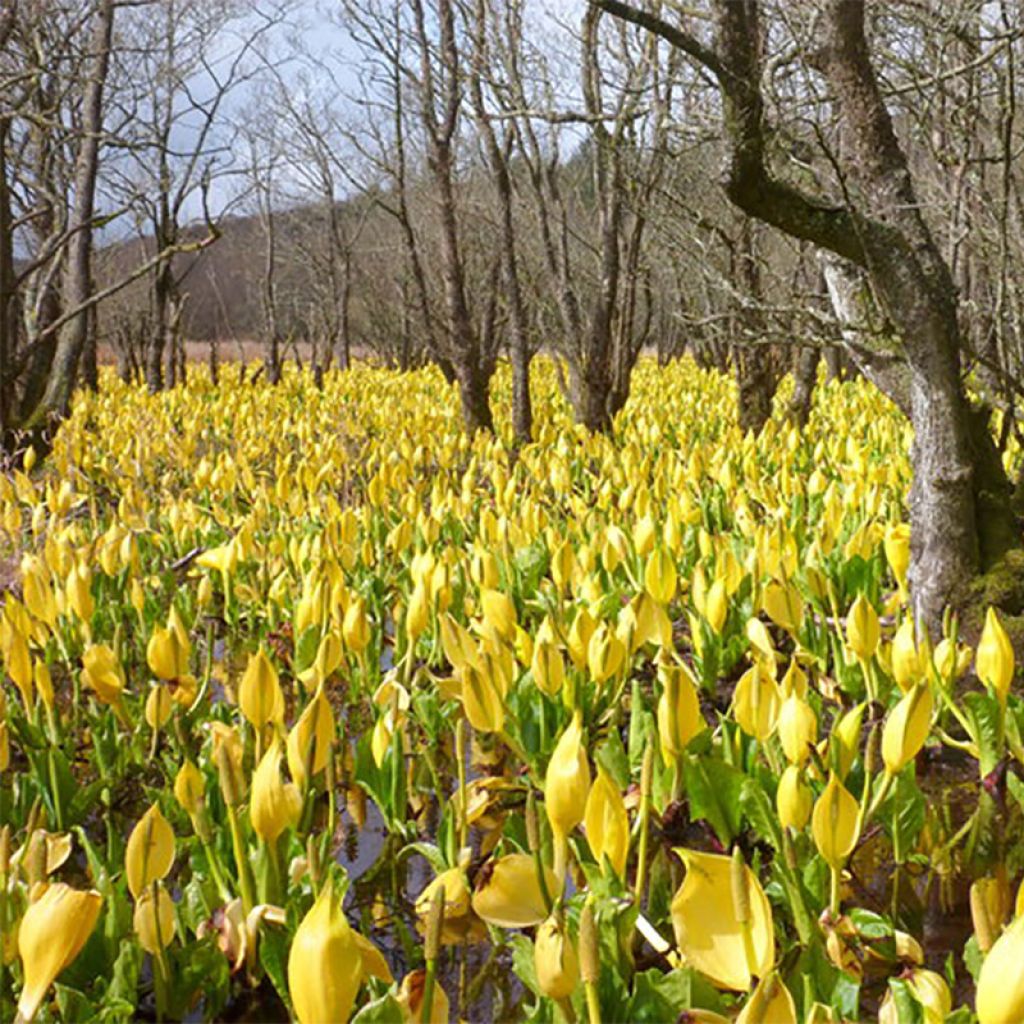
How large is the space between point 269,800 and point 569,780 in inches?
16.3

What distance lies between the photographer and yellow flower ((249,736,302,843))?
5.27 feet

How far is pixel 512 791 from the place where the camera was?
2.57 m

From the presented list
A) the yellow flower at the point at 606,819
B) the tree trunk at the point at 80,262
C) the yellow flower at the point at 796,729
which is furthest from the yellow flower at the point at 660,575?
the tree trunk at the point at 80,262

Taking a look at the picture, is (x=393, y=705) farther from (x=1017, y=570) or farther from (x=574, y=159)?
(x=574, y=159)

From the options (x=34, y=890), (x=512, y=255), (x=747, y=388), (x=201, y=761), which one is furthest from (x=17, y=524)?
(x=747, y=388)

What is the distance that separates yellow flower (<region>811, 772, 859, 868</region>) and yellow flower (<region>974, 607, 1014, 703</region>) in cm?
64

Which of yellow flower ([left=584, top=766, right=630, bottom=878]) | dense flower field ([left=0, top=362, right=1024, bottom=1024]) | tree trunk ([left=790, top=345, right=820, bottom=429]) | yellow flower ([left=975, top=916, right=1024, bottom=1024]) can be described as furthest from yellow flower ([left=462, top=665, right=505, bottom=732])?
tree trunk ([left=790, top=345, right=820, bottom=429])

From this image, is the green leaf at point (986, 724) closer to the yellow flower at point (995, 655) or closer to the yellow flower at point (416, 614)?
the yellow flower at point (995, 655)

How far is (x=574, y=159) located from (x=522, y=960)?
17.5 meters

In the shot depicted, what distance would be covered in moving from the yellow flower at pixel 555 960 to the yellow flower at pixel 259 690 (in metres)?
0.78

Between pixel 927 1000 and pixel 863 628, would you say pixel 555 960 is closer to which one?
pixel 927 1000

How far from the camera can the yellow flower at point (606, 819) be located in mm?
1473

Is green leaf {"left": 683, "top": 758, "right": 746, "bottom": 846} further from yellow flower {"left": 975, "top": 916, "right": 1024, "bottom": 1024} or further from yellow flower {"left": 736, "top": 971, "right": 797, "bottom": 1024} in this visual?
yellow flower {"left": 975, "top": 916, "right": 1024, "bottom": 1024}

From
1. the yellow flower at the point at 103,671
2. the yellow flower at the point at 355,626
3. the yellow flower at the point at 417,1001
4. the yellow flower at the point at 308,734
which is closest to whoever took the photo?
the yellow flower at the point at 417,1001
